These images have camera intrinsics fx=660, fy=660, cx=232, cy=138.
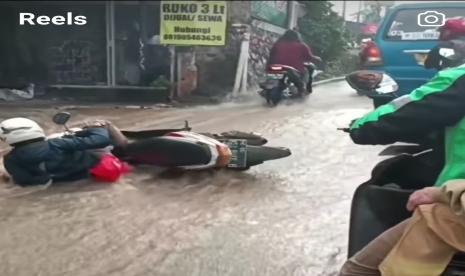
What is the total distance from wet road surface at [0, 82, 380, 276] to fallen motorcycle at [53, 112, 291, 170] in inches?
6.6

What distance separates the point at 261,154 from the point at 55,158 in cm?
183

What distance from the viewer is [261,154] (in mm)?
6059

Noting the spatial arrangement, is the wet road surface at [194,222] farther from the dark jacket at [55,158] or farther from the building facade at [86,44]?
the building facade at [86,44]

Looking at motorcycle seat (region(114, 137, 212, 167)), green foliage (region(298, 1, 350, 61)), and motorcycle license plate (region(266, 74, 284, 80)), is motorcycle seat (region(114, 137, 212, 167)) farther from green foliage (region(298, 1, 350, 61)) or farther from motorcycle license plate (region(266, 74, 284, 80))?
green foliage (region(298, 1, 350, 61))

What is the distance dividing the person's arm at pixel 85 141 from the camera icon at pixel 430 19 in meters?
4.30

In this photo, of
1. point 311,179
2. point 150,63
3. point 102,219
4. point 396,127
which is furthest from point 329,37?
point 396,127

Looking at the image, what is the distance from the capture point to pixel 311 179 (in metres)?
6.12

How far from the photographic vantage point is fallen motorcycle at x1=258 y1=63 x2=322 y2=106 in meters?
12.1

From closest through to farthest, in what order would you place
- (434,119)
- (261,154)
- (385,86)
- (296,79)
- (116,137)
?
(434,119) → (385,86) → (116,137) → (261,154) → (296,79)

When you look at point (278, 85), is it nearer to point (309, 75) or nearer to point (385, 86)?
point (309, 75)

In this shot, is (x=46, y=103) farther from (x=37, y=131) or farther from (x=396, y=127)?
(x=396, y=127)

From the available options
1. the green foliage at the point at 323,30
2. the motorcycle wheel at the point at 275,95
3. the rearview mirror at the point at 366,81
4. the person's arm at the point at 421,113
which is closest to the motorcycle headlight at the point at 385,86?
the rearview mirror at the point at 366,81

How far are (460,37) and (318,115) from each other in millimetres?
6908

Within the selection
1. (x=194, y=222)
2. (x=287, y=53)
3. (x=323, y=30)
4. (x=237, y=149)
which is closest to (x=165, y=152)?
(x=237, y=149)
